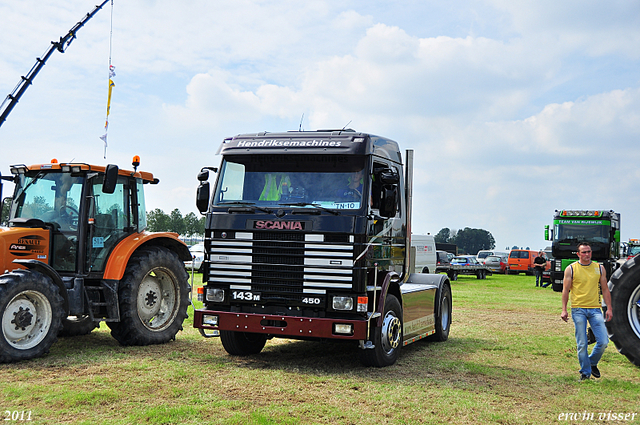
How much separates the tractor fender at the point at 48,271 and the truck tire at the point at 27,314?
0.48ft

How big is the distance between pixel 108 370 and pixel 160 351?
150 cm

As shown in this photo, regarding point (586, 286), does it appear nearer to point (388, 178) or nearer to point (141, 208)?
point (388, 178)

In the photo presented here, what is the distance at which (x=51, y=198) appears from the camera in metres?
9.41

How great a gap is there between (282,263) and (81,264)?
3.17 meters

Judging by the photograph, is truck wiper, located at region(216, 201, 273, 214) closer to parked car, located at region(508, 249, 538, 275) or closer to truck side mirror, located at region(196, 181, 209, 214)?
truck side mirror, located at region(196, 181, 209, 214)

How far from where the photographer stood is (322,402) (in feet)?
21.6

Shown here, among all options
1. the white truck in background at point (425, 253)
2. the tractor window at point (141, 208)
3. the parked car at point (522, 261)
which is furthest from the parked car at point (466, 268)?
the tractor window at point (141, 208)

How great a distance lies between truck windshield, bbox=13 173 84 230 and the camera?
30.6 ft

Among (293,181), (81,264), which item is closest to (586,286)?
(293,181)

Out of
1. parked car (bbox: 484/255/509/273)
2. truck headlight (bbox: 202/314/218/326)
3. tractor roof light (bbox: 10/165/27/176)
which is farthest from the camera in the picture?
parked car (bbox: 484/255/509/273)

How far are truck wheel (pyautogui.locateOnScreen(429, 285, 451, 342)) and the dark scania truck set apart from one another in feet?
8.03

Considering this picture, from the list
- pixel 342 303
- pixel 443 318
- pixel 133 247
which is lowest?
pixel 443 318

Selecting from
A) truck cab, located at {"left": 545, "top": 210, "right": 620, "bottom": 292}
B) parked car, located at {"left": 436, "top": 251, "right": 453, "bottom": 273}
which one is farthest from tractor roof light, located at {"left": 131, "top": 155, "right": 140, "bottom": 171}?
parked car, located at {"left": 436, "top": 251, "right": 453, "bottom": 273}

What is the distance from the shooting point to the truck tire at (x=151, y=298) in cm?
948
